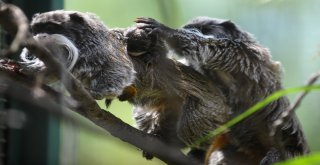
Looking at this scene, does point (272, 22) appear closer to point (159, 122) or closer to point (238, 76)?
point (238, 76)

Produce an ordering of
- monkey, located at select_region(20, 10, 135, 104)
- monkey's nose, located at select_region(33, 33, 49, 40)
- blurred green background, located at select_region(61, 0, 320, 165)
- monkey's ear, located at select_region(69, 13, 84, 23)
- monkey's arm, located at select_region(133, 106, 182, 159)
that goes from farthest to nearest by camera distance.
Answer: blurred green background, located at select_region(61, 0, 320, 165) < monkey's arm, located at select_region(133, 106, 182, 159) < monkey's ear, located at select_region(69, 13, 84, 23) < monkey, located at select_region(20, 10, 135, 104) < monkey's nose, located at select_region(33, 33, 49, 40)

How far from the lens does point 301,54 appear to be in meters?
2.75

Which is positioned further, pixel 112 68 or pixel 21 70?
pixel 112 68

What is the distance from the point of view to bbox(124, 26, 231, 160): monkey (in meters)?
2.24

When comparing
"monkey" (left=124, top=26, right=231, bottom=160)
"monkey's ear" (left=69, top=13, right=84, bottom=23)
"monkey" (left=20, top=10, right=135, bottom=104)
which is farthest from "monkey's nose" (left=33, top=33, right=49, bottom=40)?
"monkey" (left=124, top=26, right=231, bottom=160)

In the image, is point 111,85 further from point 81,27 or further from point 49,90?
point 49,90

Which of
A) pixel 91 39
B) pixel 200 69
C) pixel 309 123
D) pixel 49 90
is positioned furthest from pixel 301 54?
pixel 49 90

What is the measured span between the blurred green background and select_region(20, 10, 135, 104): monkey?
492mm

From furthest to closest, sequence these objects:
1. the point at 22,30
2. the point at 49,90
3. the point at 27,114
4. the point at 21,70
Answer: the point at 27,114 → the point at 21,70 → the point at 49,90 → the point at 22,30

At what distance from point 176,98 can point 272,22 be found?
2.58 ft

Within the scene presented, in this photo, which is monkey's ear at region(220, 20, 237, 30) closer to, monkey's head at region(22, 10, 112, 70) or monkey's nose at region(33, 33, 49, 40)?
monkey's head at region(22, 10, 112, 70)

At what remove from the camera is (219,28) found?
7.32ft

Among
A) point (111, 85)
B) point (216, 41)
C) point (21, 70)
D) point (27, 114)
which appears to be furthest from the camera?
point (27, 114)

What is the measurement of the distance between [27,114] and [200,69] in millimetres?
1154
